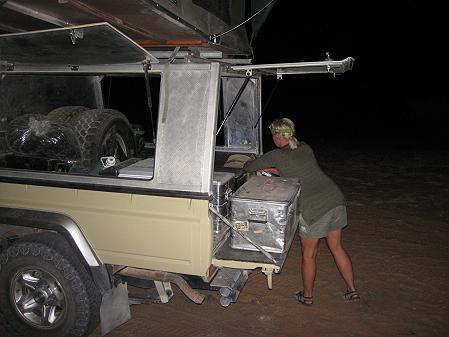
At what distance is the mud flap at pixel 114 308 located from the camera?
3.37 meters

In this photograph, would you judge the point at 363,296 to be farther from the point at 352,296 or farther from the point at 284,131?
the point at 284,131

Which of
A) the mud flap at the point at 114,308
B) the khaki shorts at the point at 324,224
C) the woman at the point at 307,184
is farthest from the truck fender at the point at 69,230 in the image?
the khaki shorts at the point at 324,224

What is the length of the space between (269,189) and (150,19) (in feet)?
5.88

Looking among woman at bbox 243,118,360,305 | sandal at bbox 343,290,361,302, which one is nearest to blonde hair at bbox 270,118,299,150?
woman at bbox 243,118,360,305

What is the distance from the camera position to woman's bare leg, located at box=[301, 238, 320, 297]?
400 centimetres

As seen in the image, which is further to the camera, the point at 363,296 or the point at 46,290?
the point at 363,296

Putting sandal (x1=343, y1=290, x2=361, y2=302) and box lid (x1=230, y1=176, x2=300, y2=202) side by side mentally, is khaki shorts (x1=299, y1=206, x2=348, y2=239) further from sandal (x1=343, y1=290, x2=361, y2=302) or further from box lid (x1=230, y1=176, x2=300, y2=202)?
sandal (x1=343, y1=290, x2=361, y2=302)

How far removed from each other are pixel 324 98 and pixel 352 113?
11.2 metres

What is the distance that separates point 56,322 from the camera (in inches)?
138

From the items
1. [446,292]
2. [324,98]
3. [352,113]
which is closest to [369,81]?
[324,98]

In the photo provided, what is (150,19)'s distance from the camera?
10.8 feet

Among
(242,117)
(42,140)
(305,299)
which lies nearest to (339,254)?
(305,299)

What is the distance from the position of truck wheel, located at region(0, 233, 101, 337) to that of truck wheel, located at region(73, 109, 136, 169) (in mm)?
814

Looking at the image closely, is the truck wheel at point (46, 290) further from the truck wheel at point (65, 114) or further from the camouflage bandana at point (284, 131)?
the camouflage bandana at point (284, 131)
